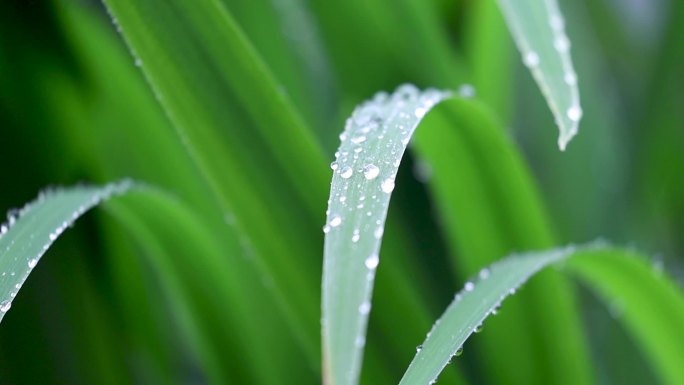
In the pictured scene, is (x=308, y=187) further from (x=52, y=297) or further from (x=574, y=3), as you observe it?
(x=574, y=3)

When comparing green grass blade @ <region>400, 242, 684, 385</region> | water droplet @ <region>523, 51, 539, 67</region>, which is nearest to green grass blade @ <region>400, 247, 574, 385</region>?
green grass blade @ <region>400, 242, 684, 385</region>

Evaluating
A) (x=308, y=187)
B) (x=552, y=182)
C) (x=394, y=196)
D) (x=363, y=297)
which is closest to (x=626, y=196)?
(x=552, y=182)

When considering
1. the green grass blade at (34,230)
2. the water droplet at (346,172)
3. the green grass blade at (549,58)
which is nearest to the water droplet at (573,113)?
the green grass blade at (549,58)

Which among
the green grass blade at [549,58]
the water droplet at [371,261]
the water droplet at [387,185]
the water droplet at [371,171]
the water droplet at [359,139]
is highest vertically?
the green grass blade at [549,58]

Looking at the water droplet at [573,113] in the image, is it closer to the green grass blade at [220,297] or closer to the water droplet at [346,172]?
the water droplet at [346,172]

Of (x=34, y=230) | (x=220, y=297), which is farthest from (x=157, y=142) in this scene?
(x=34, y=230)
